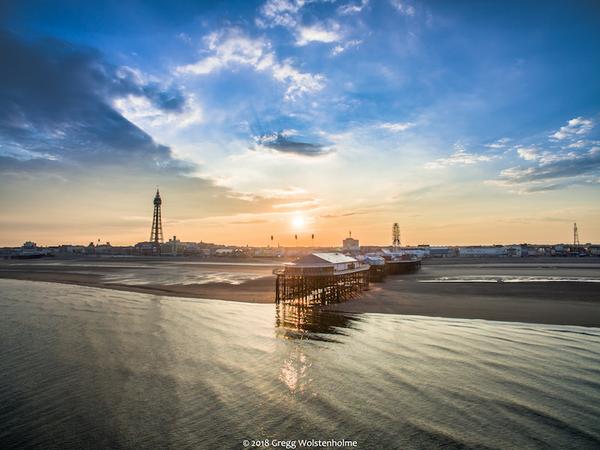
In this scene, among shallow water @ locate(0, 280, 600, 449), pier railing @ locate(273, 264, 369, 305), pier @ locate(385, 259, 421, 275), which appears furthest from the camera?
pier @ locate(385, 259, 421, 275)

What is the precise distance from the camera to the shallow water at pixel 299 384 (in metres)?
9.06

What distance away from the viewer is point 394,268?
70.9m

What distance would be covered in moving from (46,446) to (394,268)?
220 ft

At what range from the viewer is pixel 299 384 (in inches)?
488

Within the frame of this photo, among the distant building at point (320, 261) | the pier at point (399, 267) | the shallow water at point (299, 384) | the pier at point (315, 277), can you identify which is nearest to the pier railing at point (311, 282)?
the pier at point (315, 277)

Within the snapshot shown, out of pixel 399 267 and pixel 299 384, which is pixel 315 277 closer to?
pixel 299 384

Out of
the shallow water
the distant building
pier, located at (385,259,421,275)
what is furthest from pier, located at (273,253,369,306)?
pier, located at (385,259,421,275)

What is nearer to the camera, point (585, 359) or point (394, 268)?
point (585, 359)

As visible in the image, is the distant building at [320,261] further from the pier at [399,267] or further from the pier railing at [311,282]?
the pier at [399,267]

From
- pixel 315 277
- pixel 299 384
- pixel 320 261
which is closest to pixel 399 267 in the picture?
pixel 315 277

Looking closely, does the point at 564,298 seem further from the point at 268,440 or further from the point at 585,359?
the point at 268,440

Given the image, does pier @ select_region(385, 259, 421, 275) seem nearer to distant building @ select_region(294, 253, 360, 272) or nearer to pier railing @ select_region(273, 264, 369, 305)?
pier railing @ select_region(273, 264, 369, 305)

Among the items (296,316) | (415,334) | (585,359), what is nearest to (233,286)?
(296,316)

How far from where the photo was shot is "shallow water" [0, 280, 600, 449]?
29.7 feet
